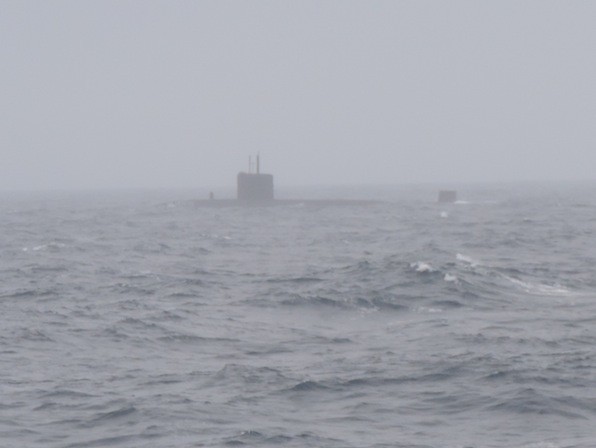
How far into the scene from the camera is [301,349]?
70.3 feet

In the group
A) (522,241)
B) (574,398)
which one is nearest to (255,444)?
(574,398)

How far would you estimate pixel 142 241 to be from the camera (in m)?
52.7

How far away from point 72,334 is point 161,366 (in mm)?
4017

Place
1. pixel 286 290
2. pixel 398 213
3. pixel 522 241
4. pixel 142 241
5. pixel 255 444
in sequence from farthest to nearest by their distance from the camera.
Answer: pixel 398 213 → pixel 142 241 → pixel 522 241 → pixel 286 290 → pixel 255 444

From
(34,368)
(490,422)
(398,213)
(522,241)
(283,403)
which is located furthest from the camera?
(398,213)

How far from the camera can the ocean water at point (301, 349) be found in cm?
1559

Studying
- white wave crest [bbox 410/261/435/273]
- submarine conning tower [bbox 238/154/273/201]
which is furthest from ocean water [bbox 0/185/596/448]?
submarine conning tower [bbox 238/154/273/201]

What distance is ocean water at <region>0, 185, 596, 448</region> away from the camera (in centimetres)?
1559

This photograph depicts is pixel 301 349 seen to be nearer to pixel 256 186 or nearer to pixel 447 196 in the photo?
pixel 256 186

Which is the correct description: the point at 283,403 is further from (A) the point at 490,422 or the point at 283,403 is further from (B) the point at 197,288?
(B) the point at 197,288

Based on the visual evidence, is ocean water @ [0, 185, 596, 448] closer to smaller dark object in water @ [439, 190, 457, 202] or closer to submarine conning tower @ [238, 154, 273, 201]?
submarine conning tower @ [238, 154, 273, 201]

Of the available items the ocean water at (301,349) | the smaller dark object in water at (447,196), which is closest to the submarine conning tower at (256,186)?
the smaller dark object in water at (447,196)

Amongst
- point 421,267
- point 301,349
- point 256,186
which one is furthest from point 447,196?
point 301,349

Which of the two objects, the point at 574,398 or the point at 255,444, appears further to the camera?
the point at 574,398
